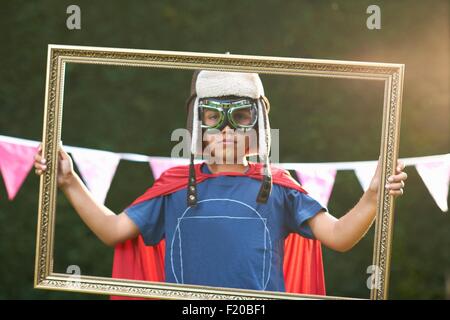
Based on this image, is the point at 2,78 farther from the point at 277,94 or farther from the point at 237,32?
the point at 277,94

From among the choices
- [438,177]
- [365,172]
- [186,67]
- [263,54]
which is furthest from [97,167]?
[263,54]

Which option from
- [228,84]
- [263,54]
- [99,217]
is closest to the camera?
[228,84]

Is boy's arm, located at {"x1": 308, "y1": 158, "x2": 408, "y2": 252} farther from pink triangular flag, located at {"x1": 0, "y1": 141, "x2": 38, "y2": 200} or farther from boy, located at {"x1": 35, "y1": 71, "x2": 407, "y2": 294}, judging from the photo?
pink triangular flag, located at {"x1": 0, "y1": 141, "x2": 38, "y2": 200}

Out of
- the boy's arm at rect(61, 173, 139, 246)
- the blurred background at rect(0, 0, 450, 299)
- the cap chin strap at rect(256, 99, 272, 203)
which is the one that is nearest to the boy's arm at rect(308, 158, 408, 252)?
the cap chin strap at rect(256, 99, 272, 203)

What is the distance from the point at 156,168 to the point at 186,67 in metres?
0.62

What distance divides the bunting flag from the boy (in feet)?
0.83

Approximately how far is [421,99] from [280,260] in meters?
2.05

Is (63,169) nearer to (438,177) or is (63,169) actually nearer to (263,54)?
(438,177)

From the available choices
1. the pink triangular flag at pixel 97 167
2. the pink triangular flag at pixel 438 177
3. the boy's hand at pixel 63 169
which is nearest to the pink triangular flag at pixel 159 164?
the pink triangular flag at pixel 97 167

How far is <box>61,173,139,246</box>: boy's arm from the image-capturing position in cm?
266

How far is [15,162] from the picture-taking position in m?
3.16

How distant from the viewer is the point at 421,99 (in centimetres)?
439
